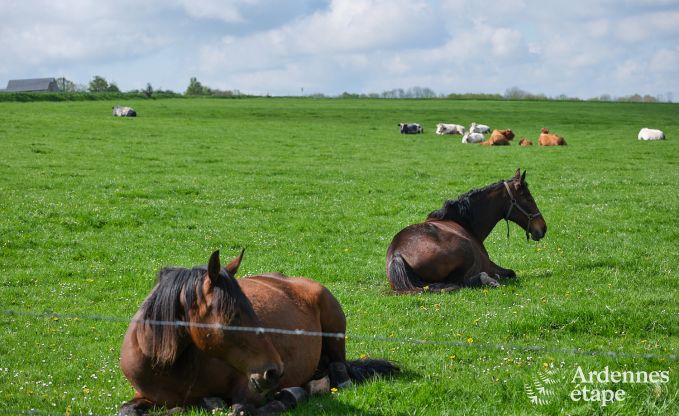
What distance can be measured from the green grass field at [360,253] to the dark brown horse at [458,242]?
0.53 meters

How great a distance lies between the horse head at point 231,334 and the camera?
582cm

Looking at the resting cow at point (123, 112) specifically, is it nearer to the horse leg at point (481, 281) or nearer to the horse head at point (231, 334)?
the horse leg at point (481, 281)

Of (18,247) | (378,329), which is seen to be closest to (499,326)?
(378,329)

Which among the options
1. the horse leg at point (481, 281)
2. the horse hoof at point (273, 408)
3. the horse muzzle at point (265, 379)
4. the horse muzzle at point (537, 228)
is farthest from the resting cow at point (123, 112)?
the horse muzzle at point (265, 379)

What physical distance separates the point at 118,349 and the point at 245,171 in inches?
766

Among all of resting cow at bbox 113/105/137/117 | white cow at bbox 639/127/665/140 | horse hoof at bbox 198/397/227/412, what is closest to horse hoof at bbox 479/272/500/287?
horse hoof at bbox 198/397/227/412

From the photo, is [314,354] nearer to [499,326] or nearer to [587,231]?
[499,326]

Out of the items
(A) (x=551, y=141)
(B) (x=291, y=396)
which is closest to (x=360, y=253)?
(B) (x=291, y=396)

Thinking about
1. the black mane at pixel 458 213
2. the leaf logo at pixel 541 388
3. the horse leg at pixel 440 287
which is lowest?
the horse leg at pixel 440 287

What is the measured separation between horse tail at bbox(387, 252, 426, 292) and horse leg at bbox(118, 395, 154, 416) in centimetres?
621

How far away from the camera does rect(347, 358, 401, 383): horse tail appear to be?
25.1 feet

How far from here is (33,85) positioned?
134m

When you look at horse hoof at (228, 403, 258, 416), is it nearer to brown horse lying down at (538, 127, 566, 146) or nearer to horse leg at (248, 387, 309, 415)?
horse leg at (248, 387, 309, 415)

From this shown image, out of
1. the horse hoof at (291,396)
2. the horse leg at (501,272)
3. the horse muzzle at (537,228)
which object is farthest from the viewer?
the horse muzzle at (537,228)
